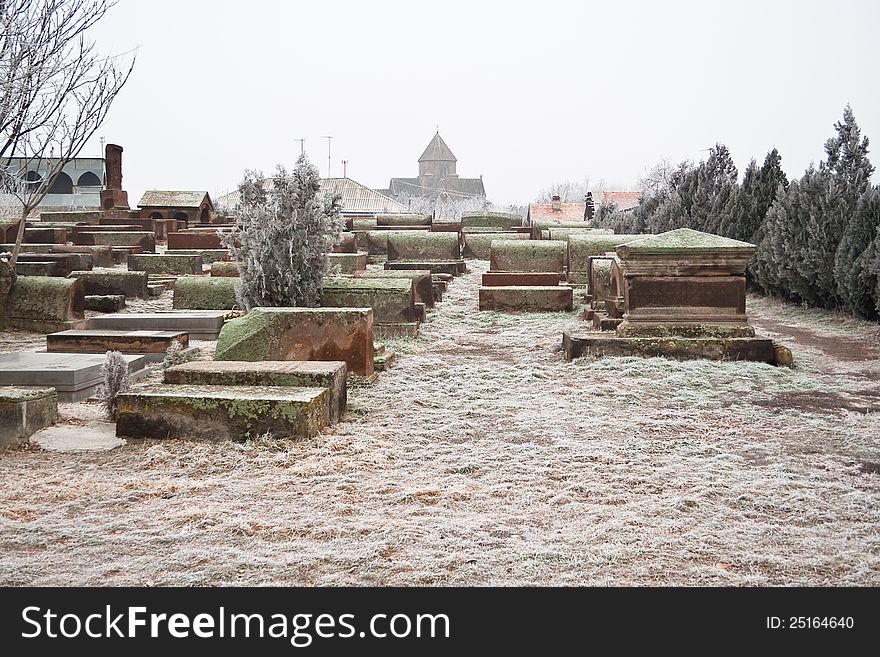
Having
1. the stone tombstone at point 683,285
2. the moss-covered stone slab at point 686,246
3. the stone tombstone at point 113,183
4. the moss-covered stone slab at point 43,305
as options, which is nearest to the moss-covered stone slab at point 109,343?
the moss-covered stone slab at point 43,305

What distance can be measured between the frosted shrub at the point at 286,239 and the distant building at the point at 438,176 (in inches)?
3852

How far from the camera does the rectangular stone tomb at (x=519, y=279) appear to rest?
1385 cm

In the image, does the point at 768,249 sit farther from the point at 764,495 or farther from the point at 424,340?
the point at 764,495

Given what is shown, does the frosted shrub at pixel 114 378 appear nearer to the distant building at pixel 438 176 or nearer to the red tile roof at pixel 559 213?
the red tile roof at pixel 559 213

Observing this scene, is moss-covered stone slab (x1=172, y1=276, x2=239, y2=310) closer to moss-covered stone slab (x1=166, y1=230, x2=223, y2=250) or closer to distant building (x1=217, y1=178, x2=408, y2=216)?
moss-covered stone slab (x1=166, y1=230, x2=223, y2=250)

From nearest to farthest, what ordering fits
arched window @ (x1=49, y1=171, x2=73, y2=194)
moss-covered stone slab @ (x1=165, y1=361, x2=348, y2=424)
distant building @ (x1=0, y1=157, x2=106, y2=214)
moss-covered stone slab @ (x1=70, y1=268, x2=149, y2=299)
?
moss-covered stone slab @ (x1=165, y1=361, x2=348, y2=424) → moss-covered stone slab @ (x1=70, y1=268, x2=149, y2=299) → distant building @ (x1=0, y1=157, x2=106, y2=214) → arched window @ (x1=49, y1=171, x2=73, y2=194)

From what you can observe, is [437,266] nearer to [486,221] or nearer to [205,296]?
[205,296]

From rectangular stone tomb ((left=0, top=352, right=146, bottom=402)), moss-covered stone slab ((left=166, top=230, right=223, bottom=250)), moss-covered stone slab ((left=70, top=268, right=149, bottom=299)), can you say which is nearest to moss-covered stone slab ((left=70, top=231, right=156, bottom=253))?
moss-covered stone slab ((left=166, top=230, right=223, bottom=250))

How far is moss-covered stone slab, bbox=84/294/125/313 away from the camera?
11758mm

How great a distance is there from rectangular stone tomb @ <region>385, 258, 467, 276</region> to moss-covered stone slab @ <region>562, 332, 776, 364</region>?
28.3 feet

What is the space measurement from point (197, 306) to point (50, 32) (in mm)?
4039

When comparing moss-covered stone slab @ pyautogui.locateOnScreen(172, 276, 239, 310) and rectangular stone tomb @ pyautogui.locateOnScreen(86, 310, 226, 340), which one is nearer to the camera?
rectangular stone tomb @ pyautogui.locateOnScreen(86, 310, 226, 340)

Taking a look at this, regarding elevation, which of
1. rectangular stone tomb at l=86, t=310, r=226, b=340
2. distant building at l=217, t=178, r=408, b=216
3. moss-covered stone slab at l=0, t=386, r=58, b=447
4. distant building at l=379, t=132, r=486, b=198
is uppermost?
distant building at l=379, t=132, r=486, b=198

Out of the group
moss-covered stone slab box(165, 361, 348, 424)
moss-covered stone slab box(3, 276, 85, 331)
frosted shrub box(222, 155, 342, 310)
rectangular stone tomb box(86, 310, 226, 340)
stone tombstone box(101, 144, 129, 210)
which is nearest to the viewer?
moss-covered stone slab box(165, 361, 348, 424)
